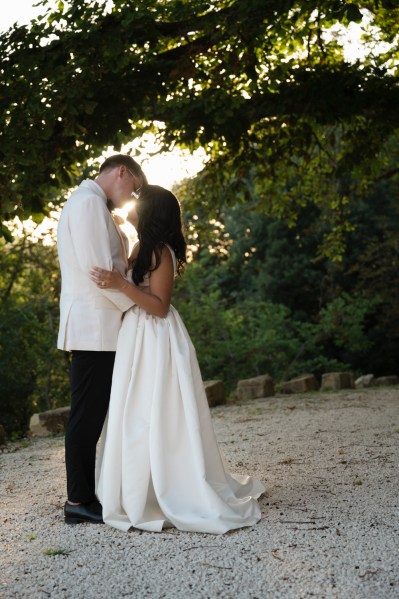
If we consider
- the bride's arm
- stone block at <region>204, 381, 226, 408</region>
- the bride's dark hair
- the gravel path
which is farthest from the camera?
stone block at <region>204, 381, 226, 408</region>

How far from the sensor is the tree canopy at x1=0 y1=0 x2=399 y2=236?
645 centimetres

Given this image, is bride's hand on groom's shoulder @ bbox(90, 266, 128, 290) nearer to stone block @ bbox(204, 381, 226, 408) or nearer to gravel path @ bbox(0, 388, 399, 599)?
gravel path @ bbox(0, 388, 399, 599)

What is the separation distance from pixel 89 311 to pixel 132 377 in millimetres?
420

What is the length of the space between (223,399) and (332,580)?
6605 mm

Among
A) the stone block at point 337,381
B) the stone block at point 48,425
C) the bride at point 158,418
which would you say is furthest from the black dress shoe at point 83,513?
the stone block at point 337,381

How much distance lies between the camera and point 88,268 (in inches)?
154

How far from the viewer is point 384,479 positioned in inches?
193

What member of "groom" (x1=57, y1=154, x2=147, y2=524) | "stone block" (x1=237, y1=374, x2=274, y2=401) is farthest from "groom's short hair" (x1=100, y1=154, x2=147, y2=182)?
"stone block" (x1=237, y1=374, x2=274, y2=401)

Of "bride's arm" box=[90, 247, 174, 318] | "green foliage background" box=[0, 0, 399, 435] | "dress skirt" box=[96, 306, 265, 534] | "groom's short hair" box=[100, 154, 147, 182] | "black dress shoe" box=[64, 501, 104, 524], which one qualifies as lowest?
"black dress shoe" box=[64, 501, 104, 524]

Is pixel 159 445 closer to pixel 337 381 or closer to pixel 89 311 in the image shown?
pixel 89 311

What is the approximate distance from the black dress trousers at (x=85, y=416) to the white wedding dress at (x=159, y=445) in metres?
0.08

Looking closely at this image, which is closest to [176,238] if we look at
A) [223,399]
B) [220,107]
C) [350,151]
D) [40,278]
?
[220,107]

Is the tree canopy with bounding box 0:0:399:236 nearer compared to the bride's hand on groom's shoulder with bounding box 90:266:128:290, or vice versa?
the bride's hand on groom's shoulder with bounding box 90:266:128:290

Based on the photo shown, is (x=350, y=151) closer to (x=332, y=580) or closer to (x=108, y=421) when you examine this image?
(x=108, y=421)
